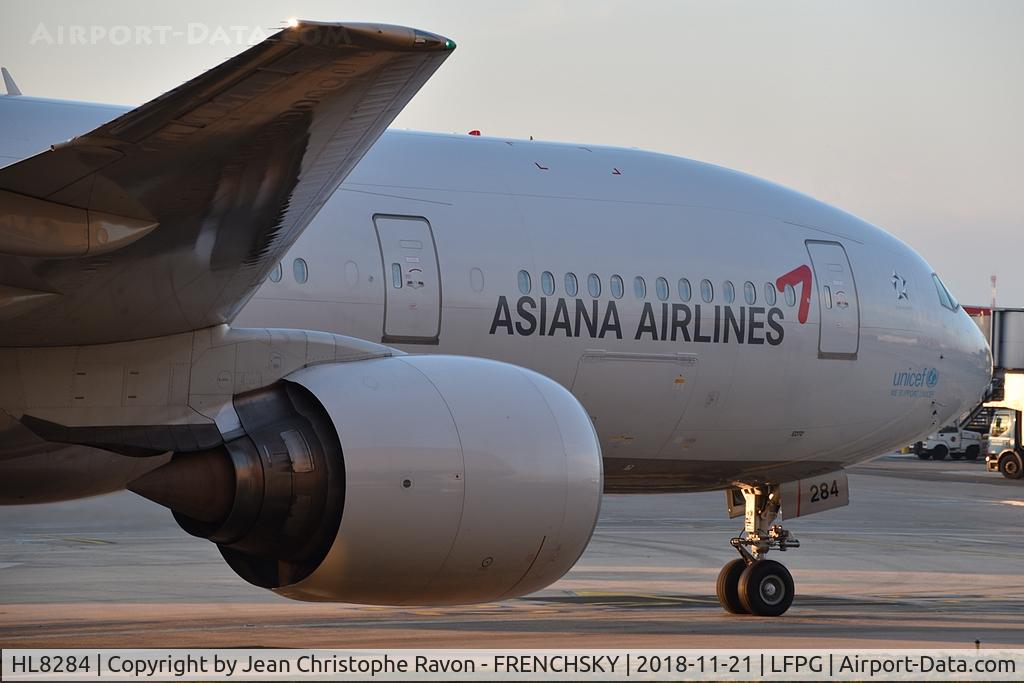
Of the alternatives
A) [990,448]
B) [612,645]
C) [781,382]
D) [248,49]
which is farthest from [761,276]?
[990,448]

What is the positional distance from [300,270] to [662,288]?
115 inches

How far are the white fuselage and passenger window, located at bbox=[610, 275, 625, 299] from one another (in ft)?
0.06

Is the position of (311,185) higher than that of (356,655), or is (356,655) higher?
(311,185)

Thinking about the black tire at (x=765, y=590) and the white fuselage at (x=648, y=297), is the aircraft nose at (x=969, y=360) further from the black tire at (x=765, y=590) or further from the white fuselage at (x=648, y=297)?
the black tire at (x=765, y=590)

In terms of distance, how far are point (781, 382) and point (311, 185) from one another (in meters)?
6.20

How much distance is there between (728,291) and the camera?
10906mm

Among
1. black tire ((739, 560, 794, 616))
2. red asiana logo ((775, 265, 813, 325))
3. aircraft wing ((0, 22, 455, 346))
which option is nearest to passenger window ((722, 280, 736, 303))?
red asiana logo ((775, 265, 813, 325))

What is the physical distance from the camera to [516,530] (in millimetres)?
6926

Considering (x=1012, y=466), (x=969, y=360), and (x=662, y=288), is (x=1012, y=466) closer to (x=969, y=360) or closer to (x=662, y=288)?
(x=969, y=360)

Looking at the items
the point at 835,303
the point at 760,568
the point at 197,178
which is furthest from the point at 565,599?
the point at 197,178

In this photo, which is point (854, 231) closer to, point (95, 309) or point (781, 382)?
point (781, 382)

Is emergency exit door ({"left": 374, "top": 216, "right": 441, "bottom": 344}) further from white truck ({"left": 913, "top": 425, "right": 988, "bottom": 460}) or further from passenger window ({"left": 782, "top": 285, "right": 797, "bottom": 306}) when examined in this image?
white truck ({"left": 913, "top": 425, "right": 988, "bottom": 460})

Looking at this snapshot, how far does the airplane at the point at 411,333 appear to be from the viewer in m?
5.04

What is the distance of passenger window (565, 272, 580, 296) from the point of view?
33.1 feet
